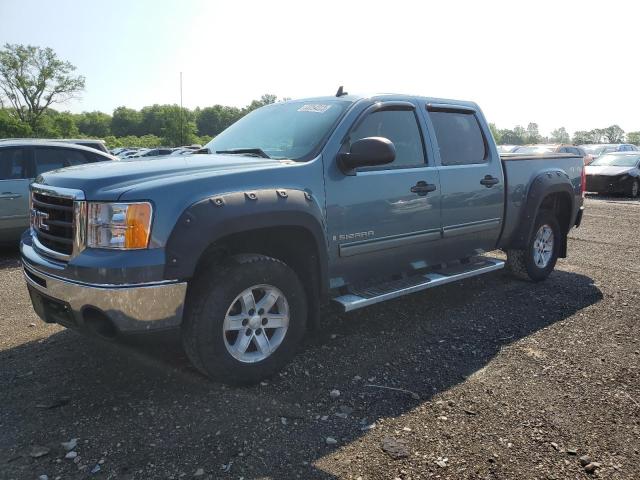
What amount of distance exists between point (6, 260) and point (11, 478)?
566 centimetres

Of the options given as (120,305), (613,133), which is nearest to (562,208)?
(120,305)

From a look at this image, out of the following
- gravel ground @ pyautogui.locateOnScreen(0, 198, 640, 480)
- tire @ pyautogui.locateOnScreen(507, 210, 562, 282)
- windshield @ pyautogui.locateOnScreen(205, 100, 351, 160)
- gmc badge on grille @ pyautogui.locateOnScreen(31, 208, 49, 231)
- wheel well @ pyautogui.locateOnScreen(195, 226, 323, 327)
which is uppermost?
windshield @ pyautogui.locateOnScreen(205, 100, 351, 160)

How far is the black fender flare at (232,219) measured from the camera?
3.02 metres

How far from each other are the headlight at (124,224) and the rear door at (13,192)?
16.6 ft

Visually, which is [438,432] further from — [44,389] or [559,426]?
[44,389]

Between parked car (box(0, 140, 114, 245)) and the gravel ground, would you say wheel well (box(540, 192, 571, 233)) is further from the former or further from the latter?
parked car (box(0, 140, 114, 245))

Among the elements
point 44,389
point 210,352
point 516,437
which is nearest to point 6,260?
point 44,389

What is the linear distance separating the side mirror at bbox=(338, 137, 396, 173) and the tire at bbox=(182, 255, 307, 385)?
36.7 inches

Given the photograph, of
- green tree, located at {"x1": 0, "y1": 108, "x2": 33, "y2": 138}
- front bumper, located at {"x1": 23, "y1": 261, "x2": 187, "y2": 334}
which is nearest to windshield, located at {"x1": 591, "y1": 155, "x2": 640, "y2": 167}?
front bumper, located at {"x1": 23, "y1": 261, "x2": 187, "y2": 334}

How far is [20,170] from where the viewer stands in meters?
7.39

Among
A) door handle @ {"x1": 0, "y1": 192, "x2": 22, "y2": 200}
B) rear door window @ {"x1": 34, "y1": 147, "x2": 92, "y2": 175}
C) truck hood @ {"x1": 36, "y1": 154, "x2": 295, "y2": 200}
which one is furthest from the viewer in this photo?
rear door window @ {"x1": 34, "y1": 147, "x2": 92, "y2": 175}

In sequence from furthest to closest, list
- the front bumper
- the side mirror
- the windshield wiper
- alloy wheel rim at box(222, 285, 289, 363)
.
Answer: the windshield wiper < the side mirror < alloy wheel rim at box(222, 285, 289, 363) < the front bumper

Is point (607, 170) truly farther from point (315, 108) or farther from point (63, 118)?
point (63, 118)

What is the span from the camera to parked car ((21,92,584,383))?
2.99 metres
